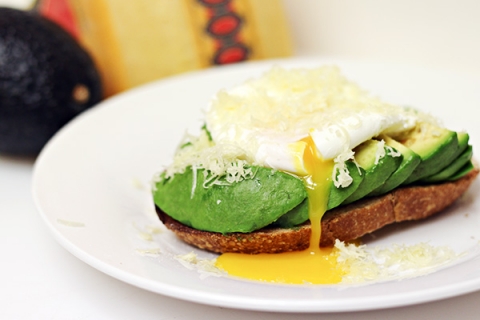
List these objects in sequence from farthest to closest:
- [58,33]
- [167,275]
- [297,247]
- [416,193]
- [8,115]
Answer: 1. [58,33]
2. [8,115]
3. [416,193]
4. [297,247]
5. [167,275]

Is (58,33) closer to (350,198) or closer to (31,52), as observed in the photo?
(31,52)

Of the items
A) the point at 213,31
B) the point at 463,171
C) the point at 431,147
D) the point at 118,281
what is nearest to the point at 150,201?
the point at 118,281

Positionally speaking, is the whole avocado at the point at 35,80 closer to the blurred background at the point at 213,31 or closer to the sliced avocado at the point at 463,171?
the blurred background at the point at 213,31

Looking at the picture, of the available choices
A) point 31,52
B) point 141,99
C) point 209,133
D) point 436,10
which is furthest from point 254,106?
point 436,10

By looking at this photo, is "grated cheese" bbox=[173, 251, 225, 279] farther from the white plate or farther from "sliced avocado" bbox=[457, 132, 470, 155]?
"sliced avocado" bbox=[457, 132, 470, 155]

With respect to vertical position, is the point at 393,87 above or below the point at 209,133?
below

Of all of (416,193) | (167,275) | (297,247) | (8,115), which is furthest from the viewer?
(8,115)

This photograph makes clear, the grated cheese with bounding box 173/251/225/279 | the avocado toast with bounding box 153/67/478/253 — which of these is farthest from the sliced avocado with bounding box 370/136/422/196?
the grated cheese with bounding box 173/251/225/279

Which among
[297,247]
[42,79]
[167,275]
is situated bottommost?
[297,247]

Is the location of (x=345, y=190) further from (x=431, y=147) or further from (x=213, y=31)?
(x=213, y=31)
